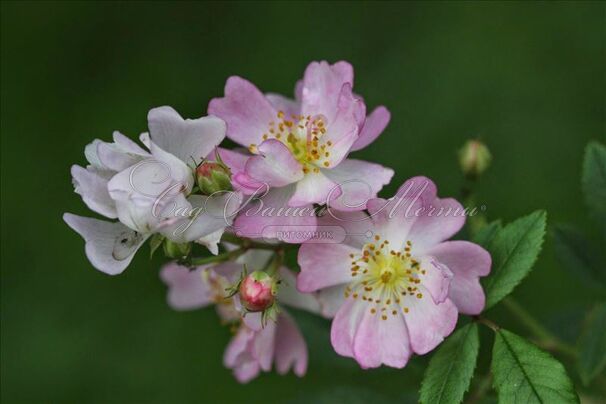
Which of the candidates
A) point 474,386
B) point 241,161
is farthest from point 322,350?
point 241,161

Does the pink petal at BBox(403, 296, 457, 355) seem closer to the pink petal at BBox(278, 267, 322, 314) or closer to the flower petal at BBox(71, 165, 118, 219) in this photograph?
the pink petal at BBox(278, 267, 322, 314)

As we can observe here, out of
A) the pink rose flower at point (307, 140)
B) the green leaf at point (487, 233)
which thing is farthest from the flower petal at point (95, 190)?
the green leaf at point (487, 233)

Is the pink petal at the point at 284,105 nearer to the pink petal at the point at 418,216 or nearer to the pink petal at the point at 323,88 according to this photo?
the pink petal at the point at 323,88

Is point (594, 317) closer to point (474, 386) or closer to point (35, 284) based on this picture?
point (474, 386)

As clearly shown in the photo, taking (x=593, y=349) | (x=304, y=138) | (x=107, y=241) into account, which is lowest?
(x=593, y=349)

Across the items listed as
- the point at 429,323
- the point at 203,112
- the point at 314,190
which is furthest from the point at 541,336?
the point at 203,112

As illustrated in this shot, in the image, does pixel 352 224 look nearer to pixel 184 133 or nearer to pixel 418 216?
pixel 418 216
